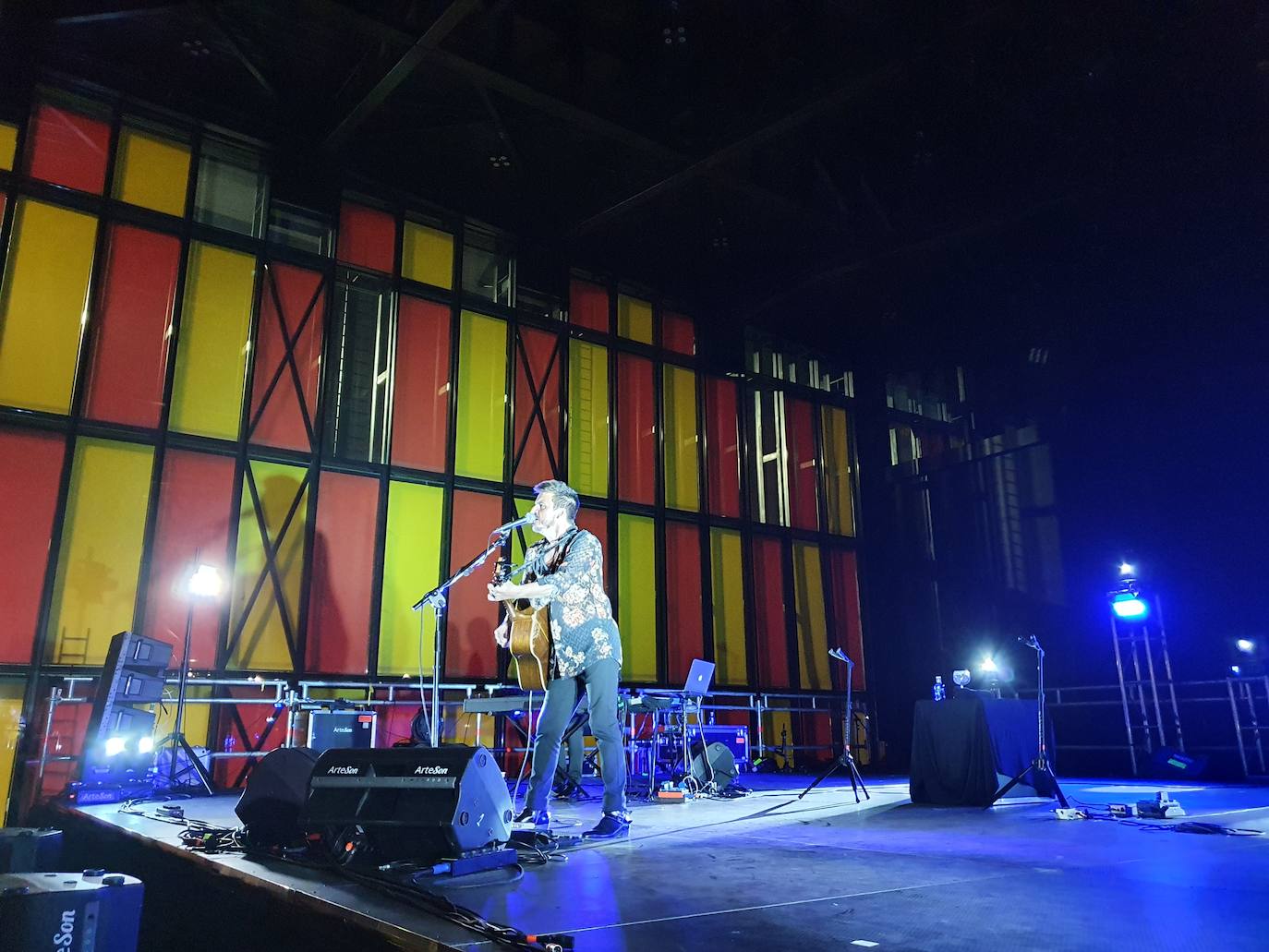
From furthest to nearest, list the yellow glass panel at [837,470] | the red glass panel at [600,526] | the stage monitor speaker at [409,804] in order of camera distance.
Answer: the yellow glass panel at [837,470], the red glass panel at [600,526], the stage monitor speaker at [409,804]

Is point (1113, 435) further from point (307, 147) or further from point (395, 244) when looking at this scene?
point (307, 147)

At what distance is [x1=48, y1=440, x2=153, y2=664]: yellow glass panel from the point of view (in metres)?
6.88

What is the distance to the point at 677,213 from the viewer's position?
384 inches

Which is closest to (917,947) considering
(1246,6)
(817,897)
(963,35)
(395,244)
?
(817,897)

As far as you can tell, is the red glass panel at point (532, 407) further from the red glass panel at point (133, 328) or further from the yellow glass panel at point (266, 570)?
the red glass panel at point (133, 328)

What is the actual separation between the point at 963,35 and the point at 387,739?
773 cm

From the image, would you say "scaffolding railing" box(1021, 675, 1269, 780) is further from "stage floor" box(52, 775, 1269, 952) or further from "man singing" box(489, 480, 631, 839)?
"man singing" box(489, 480, 631, 839)

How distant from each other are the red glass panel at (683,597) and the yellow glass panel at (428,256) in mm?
3825

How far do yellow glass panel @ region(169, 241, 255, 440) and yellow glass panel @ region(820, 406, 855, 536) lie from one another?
762cm

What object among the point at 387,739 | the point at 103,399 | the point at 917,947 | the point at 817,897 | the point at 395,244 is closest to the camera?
the point at 917,947

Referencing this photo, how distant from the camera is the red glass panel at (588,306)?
10.4 meters

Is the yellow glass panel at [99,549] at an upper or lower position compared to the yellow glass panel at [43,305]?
lower

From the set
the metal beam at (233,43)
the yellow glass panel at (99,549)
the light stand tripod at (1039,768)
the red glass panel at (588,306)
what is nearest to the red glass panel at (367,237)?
the metal beam at (233,43)

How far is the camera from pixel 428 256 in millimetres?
9414
